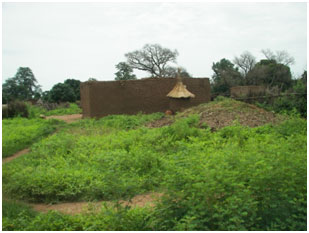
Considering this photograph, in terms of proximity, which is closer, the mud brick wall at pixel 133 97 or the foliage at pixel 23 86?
the mud brick wall at pixel 133 97

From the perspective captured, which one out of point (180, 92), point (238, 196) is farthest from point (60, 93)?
point (238, 196)

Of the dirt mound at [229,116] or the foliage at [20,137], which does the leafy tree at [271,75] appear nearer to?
the dirt mound at [229,116]

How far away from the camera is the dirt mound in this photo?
967 centimetres

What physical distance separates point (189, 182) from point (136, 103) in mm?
11754

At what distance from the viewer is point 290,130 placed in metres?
7.76

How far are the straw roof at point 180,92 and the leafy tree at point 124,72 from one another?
17480 millimetres

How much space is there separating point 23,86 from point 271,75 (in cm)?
2497

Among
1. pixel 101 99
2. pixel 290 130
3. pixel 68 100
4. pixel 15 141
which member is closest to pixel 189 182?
pixel 290 130

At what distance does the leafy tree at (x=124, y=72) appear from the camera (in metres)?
32.1

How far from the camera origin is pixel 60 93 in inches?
1141

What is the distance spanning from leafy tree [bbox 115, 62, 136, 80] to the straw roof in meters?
17.5

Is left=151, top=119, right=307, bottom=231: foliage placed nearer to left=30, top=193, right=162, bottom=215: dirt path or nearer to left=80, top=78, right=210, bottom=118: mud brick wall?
left=30, top=193, right=162, bottom=215: dirt path

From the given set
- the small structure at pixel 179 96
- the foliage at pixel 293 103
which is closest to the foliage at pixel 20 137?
the small structure at pixel 179 96

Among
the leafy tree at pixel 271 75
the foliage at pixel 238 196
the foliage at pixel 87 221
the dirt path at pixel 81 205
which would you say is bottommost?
the dirt path at pixel 81 205
